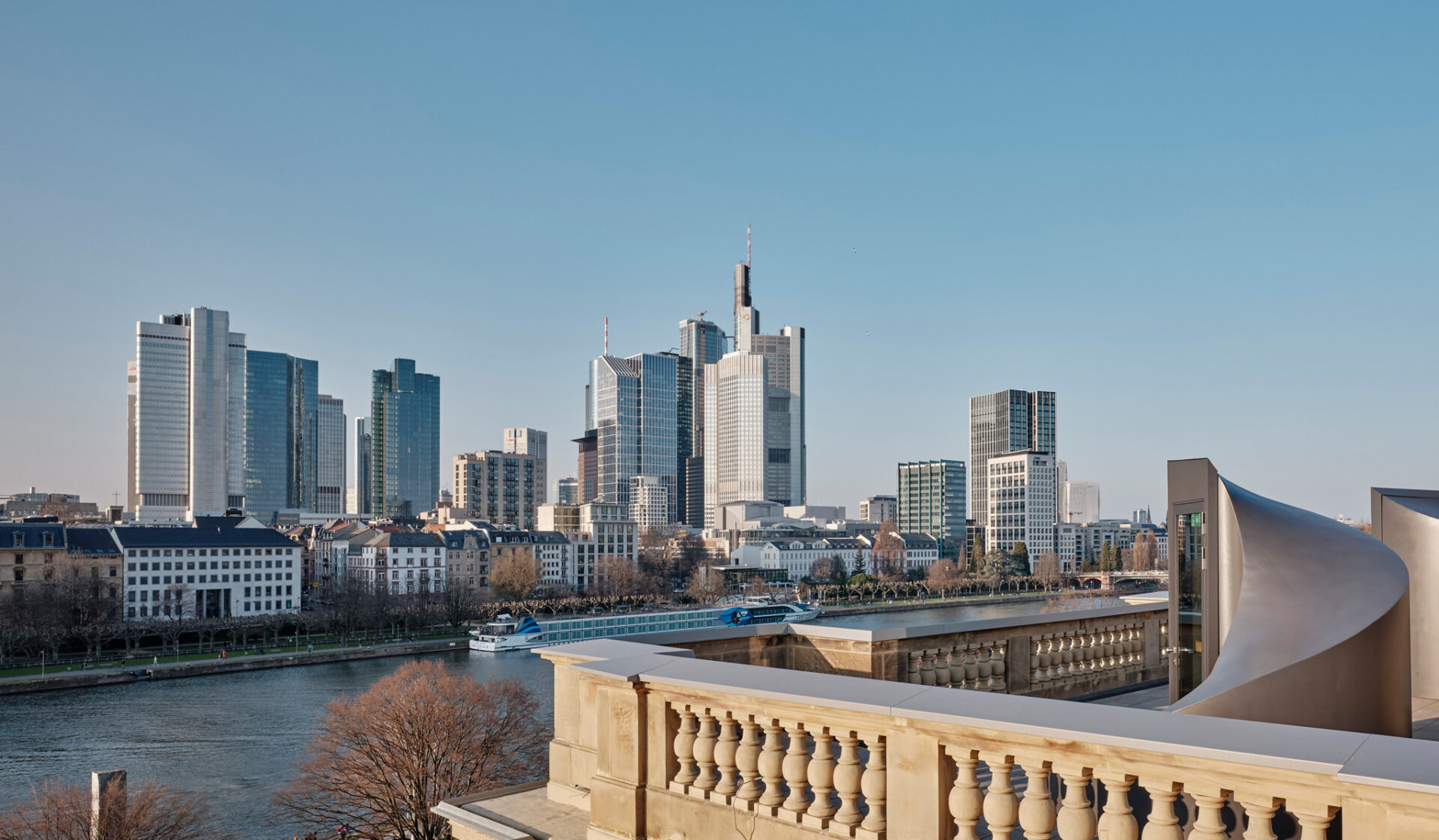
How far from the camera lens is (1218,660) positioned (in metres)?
5.30

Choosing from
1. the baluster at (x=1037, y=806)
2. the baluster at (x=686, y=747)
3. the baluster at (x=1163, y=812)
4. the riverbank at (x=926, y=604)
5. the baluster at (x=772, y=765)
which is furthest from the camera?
the riverbank at (x=926, y=604)

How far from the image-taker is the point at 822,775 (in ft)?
14.4

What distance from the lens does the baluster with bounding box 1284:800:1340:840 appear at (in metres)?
2.96

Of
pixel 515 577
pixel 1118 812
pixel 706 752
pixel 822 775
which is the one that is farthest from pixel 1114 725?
pixel 515 577

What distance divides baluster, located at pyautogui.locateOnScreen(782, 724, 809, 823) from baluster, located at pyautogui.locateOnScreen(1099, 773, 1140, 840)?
4.57ft

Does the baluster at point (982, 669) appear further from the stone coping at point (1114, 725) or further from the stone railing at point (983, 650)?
the stone coping at point (1114, 725)

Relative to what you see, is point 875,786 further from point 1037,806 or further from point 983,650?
point 983,650

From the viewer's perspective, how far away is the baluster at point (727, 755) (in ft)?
15.7

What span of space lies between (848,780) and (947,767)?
0.49 meters

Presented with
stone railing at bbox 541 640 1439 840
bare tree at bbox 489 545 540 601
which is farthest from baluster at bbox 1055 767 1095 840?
bare tree at bbox 489 545 540 601

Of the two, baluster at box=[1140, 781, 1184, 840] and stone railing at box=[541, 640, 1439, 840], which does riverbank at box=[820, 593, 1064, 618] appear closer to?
stone railing at box=[541, 640, 1439, 840]

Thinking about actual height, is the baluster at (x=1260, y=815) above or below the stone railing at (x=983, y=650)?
above

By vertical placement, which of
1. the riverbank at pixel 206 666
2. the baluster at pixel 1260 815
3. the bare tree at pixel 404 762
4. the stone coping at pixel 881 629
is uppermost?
the baluster at pixel 1260 815

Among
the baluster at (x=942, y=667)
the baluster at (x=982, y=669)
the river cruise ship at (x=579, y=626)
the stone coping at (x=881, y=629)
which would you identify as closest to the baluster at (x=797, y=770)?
the stone coping at (x=881, y=629)
